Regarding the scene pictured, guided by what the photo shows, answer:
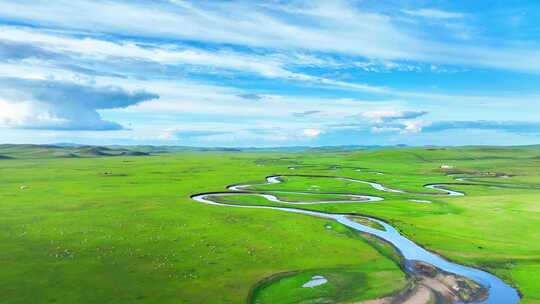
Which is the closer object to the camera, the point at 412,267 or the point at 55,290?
the point at 55,290

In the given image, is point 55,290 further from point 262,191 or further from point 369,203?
point 262,191

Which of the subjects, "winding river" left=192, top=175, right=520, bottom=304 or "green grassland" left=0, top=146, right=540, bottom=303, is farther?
"winding river" left=192, top=175, right=520, bottom=304

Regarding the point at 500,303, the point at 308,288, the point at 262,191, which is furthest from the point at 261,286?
the point at 262,191

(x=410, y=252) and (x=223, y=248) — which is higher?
(x=223, y=248)

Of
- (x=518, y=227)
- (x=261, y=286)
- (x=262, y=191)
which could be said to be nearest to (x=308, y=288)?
(x=261, y=286)

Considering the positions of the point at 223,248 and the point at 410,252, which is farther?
the point at 410,252

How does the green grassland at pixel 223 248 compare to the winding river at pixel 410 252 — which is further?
the winding river at pixel 410 252

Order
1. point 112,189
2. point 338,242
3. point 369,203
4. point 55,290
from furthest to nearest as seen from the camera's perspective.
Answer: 1. point 112,189
2. point 369,203
3. point 338,242
4. point 55,290

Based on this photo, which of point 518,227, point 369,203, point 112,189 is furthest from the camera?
point 112,189

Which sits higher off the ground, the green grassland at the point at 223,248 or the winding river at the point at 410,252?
the green grassland at the point at 223,248

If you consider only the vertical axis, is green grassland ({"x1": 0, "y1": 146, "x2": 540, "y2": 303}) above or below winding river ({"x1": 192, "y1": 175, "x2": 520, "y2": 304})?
above
